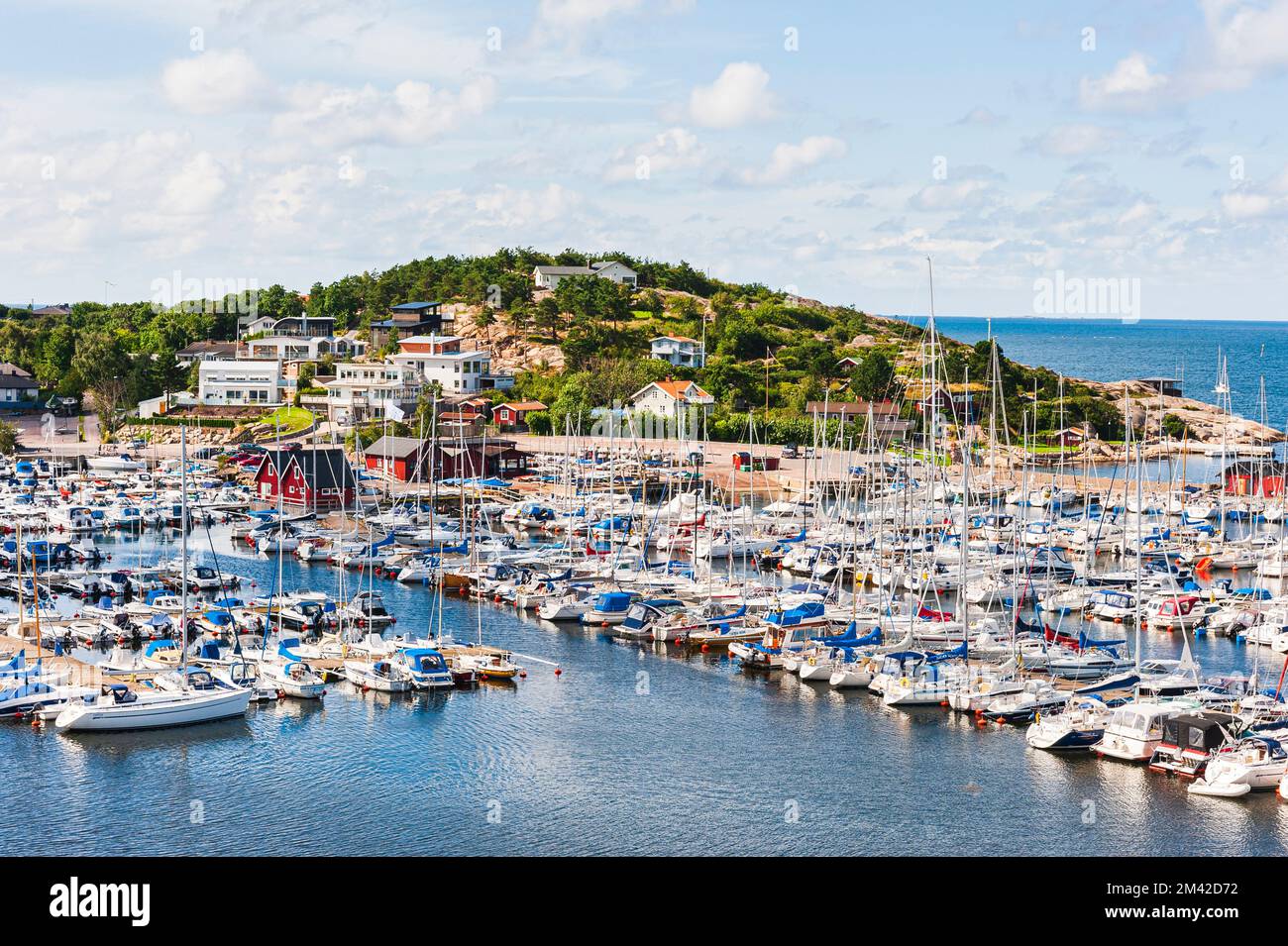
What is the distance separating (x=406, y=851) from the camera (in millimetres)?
22656

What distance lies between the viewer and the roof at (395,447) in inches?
2744

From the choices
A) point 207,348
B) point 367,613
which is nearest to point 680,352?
point 207,348

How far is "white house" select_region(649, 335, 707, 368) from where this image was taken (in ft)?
325

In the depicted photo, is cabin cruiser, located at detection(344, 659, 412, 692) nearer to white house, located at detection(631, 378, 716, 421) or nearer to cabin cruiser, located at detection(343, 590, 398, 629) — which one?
cabin cruiser, located at detection(343, 590, 398, 629)

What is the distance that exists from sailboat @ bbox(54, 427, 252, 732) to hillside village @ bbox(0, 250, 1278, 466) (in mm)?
41591

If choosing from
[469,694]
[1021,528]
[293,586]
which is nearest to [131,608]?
[293,586]

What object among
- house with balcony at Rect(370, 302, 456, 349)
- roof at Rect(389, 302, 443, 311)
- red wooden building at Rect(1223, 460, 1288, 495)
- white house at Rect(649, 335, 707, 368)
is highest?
roof at Rect(389, 302, 443, 311)

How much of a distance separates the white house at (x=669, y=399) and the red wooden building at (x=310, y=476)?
2554cm

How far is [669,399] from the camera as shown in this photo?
280 feet

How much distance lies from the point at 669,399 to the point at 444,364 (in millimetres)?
16625

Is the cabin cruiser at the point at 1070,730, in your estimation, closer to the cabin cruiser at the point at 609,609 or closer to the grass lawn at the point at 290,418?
the cabin cruiser at the point at 609,609

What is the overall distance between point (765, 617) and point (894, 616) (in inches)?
141

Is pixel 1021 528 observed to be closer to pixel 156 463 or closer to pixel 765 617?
pixel 765 617

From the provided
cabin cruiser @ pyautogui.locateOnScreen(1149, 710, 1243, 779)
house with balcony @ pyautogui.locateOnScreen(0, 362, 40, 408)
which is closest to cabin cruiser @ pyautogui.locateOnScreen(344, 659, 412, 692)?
cabin cruiser @ pyautogui.locateOnScreen(1149, 710, 1243, 779)
